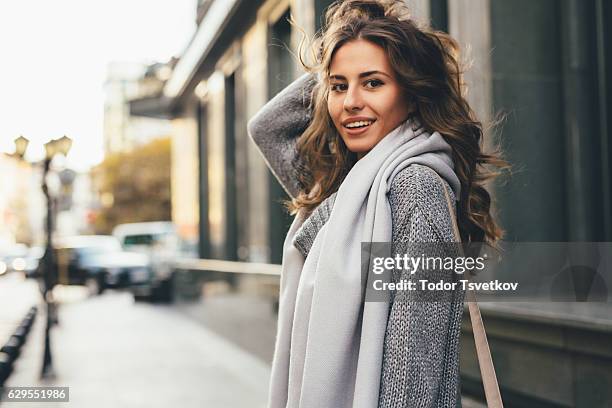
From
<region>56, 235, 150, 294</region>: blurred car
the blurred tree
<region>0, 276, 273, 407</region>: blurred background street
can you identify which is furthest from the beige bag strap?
the blurred tree

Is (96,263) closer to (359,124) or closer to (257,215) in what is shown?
(257,215)

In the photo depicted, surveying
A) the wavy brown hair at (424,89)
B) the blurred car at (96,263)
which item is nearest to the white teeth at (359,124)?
the wavy brown hair at (424,89)

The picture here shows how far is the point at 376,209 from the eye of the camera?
1750 millimetres

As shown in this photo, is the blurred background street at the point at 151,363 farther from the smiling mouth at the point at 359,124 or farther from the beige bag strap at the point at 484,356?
the beige bag strap at the point at 484,356

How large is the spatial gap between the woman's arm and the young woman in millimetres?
129

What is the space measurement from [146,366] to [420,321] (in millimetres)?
8322

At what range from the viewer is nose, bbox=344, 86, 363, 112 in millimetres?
1912

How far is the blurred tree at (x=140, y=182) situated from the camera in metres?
51.3

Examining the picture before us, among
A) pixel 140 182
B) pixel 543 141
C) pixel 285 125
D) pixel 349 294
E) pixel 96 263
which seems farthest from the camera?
pixel 140 182

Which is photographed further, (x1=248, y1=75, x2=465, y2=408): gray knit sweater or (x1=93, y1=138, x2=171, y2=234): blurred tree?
(x1=93, y1=138, x2=171, y2=234): blurred tree

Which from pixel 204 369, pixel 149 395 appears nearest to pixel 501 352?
pixel 149 395

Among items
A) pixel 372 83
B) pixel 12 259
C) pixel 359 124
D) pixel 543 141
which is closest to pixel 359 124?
pixel 359 124

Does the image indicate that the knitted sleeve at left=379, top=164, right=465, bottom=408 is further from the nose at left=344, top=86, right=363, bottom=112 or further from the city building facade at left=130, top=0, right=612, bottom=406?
the city building facade at left=130, top=0, right=612, bottom=406

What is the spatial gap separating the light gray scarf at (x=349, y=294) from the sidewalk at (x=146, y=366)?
5.33 m
